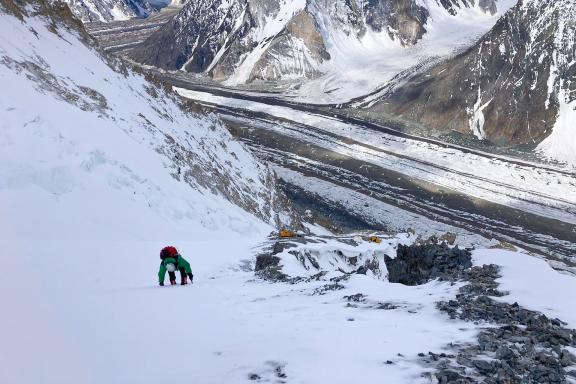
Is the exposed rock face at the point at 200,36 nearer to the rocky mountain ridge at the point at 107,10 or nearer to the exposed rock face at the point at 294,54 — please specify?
the exposed rock face at the point at 294,54

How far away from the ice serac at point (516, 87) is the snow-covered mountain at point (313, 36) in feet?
63.7

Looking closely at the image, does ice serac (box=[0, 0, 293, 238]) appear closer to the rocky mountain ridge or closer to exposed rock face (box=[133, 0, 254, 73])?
exposed rock face (box=[133, 0, 254, 73])

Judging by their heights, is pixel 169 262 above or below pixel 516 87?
below

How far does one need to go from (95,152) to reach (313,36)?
83.8m

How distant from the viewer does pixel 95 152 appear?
1627cm

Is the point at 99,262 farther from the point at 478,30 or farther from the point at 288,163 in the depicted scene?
the point at 478,30

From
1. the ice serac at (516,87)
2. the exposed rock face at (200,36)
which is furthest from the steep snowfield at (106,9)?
the ice serac at (516,87)

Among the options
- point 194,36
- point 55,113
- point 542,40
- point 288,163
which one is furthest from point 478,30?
Result: point 55,113

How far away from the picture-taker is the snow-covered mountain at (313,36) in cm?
9325

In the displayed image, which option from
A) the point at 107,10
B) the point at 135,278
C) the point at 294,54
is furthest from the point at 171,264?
the point at 107,10

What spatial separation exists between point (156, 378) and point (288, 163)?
5140 cm

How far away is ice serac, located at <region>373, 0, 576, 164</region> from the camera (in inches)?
2267

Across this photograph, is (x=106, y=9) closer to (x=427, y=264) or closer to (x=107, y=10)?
(x=107, y=10)

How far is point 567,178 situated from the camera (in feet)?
166
